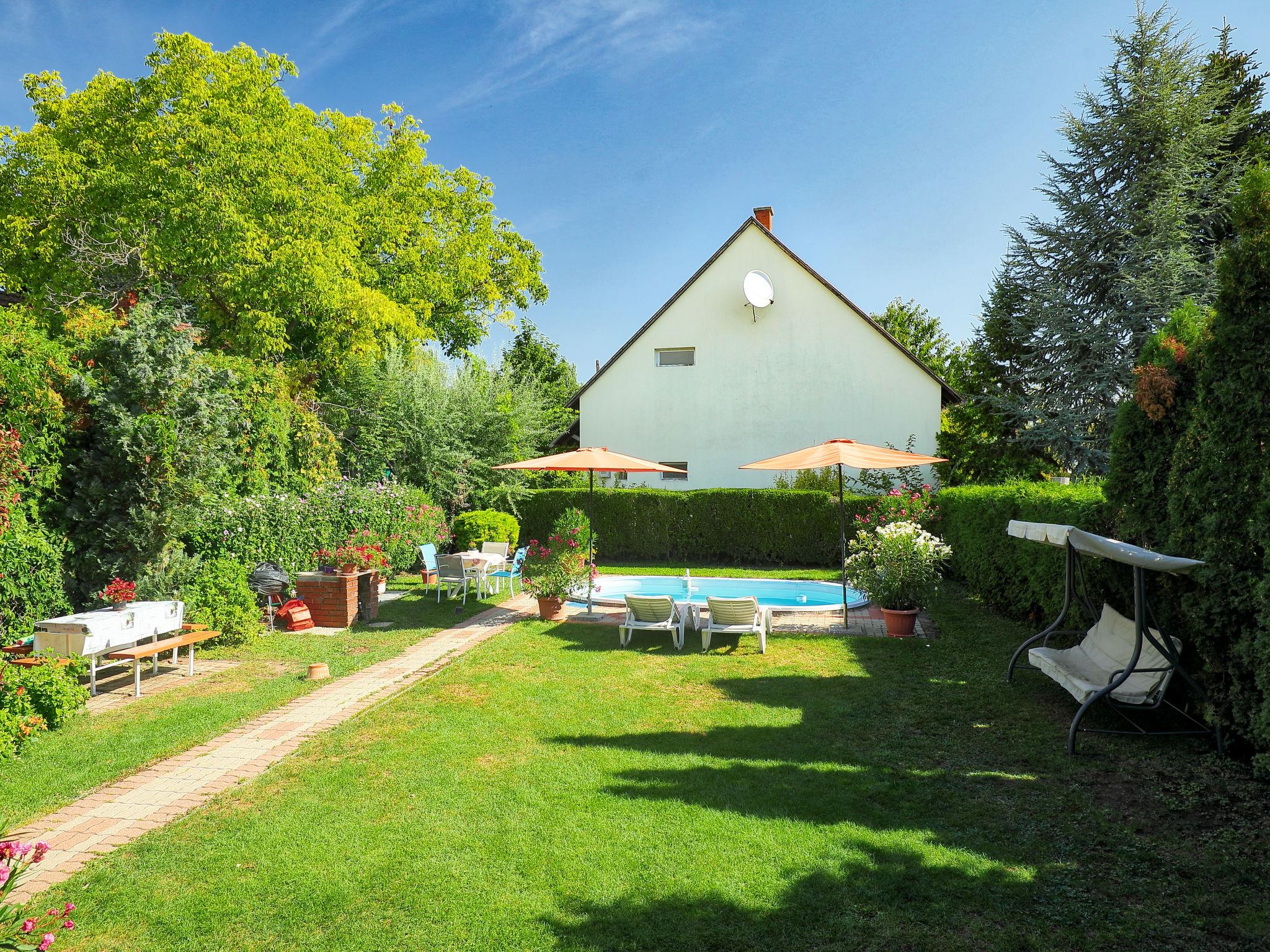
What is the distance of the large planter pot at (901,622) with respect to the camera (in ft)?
33.8

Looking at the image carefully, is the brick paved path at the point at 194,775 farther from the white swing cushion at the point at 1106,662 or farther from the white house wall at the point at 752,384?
the white house wall at the point at 752,384

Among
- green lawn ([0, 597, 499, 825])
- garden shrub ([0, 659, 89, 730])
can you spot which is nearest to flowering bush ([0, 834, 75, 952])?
green lawn ([0, 597, 499, 825])

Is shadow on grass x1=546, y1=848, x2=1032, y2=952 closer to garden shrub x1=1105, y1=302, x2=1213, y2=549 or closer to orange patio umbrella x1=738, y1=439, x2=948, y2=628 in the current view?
garden shrub x1=1105, y1=302, x2=1213, y2=549

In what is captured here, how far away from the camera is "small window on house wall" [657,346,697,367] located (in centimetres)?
2245

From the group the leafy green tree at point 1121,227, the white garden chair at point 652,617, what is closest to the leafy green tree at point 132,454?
the white garden chair at point 652,617

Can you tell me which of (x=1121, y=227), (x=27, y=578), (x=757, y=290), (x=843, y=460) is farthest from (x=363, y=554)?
(x=1121, y=227)

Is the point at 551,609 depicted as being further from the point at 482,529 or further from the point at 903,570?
the point at 482,529

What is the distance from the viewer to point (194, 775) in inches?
221

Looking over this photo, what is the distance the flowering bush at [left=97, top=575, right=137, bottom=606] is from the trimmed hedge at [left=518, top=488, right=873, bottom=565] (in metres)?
10.8

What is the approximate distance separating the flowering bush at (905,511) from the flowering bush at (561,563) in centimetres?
538

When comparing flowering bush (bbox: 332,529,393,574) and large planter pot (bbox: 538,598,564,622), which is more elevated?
flowering bush (bbox: 332,529,393,574)

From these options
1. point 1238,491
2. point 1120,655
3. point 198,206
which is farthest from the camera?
point 198,206

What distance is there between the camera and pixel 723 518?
18.7 meters

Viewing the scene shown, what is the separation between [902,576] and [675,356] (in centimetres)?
1356
